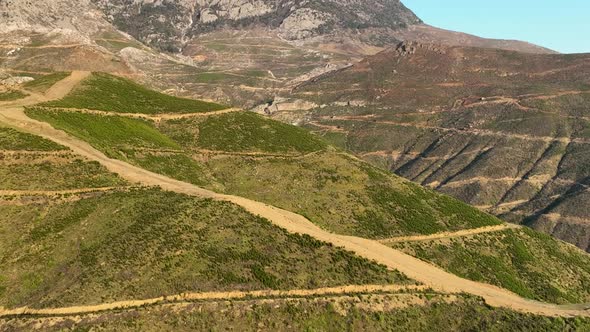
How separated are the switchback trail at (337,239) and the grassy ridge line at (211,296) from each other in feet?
14.2

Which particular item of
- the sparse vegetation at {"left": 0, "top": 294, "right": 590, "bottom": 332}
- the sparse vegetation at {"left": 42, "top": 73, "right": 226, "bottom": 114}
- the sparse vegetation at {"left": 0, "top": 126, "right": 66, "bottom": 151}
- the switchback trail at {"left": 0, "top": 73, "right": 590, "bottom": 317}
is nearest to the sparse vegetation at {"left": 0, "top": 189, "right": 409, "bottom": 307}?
the switchback trail at {"left": 0, "top": 73, "right": 590, "bottom": 317}

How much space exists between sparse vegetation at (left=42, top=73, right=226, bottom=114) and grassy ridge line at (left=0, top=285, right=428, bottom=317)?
175ft

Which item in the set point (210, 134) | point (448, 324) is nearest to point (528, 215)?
point (210, 134)

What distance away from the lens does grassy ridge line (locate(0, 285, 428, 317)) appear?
38.0 metres

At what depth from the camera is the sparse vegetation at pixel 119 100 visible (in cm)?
8775

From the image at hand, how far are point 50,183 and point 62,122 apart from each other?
23484mm

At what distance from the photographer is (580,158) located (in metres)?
163

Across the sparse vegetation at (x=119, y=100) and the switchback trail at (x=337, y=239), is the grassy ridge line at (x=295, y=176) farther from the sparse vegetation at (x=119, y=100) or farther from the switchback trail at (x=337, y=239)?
the sparse vegetation at (x=119, y=100)

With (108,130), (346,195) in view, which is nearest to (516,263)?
(346,195)

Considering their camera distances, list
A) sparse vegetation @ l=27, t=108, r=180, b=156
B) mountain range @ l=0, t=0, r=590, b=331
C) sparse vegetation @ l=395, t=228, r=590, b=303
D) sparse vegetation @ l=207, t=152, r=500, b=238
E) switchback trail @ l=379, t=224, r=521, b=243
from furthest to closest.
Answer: sparse vegetation @ l=27, t=108, r=180, b=156 < sparse vegetation @ l=207, t=152, r=500, b=238 < switchback trail @ l=379, t=224, r=521, b=243 < sparse vegetation @ l=395, t=228, r=590, b=303 < mountain range @ l=0, t=0, r=590, b=331

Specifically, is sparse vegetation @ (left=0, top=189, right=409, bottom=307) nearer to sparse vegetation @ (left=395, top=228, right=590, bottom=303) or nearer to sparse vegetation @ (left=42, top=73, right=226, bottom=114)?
sparse vegetation @ (left=395, top=228, right=590, bottom=303)

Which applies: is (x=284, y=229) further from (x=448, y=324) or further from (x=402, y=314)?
(x=448, y=324)

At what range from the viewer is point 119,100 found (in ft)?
315

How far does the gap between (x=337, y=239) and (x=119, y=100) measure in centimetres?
6491
